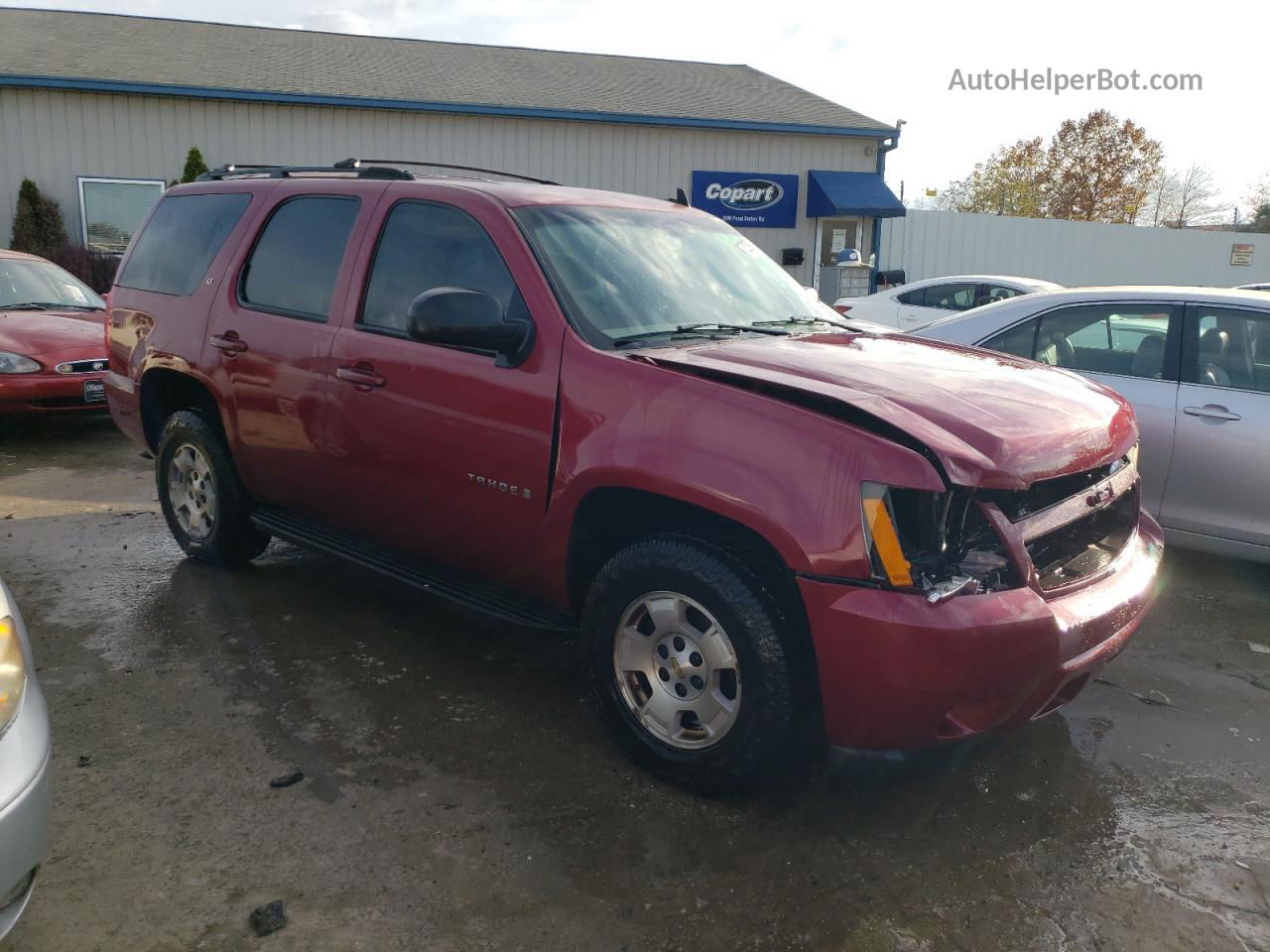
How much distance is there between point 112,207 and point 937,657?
701 inches

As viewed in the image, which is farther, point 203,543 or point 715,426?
point 203,543

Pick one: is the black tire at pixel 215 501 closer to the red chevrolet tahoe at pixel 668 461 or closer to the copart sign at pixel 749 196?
the red chevrolet tahoe at pixel 668 461

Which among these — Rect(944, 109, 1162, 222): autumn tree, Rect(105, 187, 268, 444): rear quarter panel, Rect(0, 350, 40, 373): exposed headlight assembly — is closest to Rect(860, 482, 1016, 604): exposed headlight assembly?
Rect(105, 187, 268, 444): rear quarter panel

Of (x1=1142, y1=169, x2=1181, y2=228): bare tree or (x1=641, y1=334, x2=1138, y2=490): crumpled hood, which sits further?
(x1=1142, y1=169, x2=1181, y2=228): bare tree

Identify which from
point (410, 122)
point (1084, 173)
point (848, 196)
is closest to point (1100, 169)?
point (1084, 173)

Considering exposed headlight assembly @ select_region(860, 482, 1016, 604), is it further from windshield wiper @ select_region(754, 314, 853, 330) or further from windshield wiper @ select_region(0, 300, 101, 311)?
windshield wiper @ select_region(0, 300, 101, 311)

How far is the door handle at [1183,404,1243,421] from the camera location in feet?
16.2

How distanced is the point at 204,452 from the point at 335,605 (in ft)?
3.20

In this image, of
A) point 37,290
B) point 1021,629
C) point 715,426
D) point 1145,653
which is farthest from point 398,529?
point 37,290

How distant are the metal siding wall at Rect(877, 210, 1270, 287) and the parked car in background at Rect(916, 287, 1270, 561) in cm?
1739

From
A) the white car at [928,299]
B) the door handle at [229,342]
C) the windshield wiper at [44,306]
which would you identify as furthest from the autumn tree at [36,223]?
the door handle at [229,342]

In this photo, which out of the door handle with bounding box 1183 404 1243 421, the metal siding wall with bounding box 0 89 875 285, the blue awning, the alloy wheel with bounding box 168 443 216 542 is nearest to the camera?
the door handle with bounding box 1183 404 1243 421

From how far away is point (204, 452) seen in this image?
492 cm

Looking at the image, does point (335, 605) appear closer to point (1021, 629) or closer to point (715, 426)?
point (715, 426)
